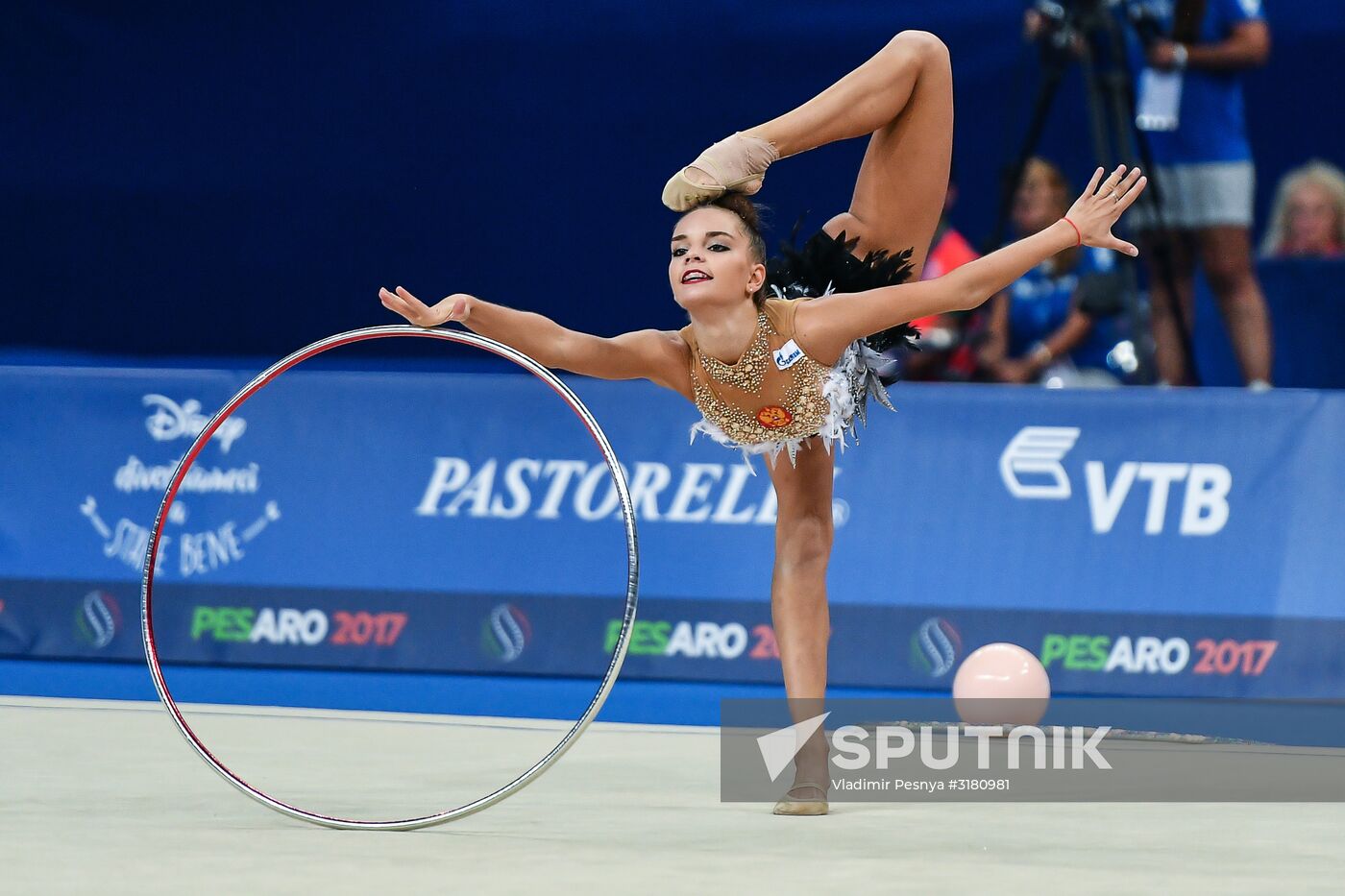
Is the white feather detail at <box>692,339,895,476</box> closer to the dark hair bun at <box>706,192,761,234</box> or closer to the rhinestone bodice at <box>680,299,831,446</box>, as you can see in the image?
the rhinestone bodice at <box>680,299,831,446</box>

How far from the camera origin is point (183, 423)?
570 centimetres

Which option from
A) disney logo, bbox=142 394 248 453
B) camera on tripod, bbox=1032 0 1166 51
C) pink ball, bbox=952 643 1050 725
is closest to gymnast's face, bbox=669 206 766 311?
pink ball, bbox=952 643 1050 725

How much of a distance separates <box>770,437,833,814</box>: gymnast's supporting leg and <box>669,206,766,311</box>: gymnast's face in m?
0.42

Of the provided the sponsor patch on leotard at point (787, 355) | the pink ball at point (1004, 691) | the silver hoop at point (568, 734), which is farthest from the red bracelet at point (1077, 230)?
the pink ball at point (1004, 691)

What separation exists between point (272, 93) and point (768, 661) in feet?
14.2

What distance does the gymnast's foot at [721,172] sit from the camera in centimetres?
373

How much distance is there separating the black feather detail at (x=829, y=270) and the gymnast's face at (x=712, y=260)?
0.84ft

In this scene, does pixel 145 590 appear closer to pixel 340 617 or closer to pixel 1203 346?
pixel 340 617

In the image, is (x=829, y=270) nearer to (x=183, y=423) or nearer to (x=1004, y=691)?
(x=1004, y=691)

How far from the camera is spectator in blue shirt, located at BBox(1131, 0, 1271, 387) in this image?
6.45 m

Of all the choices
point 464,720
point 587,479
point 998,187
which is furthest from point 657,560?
point 998,187

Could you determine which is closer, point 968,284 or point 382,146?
point 968,284

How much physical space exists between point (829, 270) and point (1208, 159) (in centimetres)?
315

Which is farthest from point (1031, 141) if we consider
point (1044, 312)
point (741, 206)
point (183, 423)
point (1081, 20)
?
point (183, 423)
